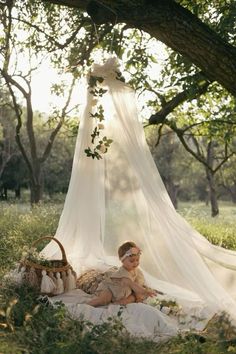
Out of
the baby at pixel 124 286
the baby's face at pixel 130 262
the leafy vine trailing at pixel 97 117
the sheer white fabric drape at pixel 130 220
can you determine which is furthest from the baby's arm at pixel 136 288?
the leafy vine trailing at pixel 97 117

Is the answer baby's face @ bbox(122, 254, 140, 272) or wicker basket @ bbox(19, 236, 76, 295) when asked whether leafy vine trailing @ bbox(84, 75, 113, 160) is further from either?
wicker basket @ bbox(19, 236, 76, 295)

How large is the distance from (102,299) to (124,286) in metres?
0.26

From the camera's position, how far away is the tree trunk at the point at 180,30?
531cm

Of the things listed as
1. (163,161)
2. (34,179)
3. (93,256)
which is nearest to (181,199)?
(163,161)

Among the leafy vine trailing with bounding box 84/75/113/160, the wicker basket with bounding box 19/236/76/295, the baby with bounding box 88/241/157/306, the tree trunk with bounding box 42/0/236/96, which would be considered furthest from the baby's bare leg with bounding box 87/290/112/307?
the tree trunk with bounding box 42/0/236/96

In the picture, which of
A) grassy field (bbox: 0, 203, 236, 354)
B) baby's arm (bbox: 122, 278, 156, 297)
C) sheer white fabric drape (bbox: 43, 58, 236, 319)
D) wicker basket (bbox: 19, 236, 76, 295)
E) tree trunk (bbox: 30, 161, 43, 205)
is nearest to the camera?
grassy field (bbox: 0, 203, 236, 354)

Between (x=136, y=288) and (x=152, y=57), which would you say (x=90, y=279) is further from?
(x=152, y=57)

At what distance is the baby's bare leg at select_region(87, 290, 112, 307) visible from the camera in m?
5.92

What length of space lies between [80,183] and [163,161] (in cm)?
3378

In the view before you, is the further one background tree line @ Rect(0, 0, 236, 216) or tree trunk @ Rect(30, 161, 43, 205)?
tree trunk @ Rect(30, 161, 43, 205)

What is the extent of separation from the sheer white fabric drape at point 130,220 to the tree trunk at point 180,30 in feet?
4.79

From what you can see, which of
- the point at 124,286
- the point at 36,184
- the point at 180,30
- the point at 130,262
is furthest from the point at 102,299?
the point at 36,184

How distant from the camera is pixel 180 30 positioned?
532 cm

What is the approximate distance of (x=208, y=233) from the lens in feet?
39.7
